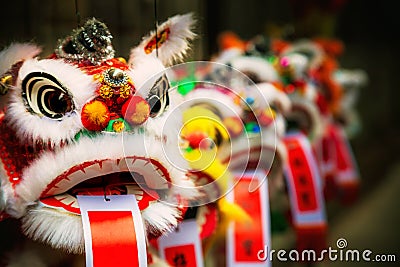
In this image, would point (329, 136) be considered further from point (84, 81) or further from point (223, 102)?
point (84, 81)

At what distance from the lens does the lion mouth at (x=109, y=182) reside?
2.64ft

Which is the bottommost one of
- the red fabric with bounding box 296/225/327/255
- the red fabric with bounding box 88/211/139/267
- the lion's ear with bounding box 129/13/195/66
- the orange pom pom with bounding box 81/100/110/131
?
the red fabric with bounding box 296/225/327/255

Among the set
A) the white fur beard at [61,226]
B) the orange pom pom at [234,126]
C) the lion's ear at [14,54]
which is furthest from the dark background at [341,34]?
the white fur beard at [61,226]

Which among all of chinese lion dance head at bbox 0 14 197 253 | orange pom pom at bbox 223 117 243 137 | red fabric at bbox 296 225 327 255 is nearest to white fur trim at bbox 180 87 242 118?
orange pom pom at bbox 223 117 243 137

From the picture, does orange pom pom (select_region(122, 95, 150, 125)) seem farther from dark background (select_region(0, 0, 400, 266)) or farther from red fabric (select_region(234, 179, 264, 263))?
red fabric (select_region(234, 179, 264, 263))

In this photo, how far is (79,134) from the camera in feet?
2.62

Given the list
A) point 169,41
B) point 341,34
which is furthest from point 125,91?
point 341,34

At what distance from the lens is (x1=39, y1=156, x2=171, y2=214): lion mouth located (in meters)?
0.81

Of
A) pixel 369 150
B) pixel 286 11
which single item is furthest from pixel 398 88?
pixel 286 11

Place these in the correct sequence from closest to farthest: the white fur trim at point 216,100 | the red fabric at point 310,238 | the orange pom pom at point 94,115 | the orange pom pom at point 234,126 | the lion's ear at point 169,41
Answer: the orange pom pom at point 94,115, the lion's ear at point 169,41, the white fur trim at point 216,100, the orange pom pom at point 234,126, the red fabric at point 310,238

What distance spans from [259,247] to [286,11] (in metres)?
1.29

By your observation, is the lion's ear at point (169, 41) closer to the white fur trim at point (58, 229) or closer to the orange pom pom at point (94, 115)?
the orange pom pom at point (94, 115)

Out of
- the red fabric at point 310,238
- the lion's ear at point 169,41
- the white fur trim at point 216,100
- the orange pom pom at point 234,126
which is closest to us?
the lion's ear at point 169,41

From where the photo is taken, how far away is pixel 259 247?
1.12 metres
